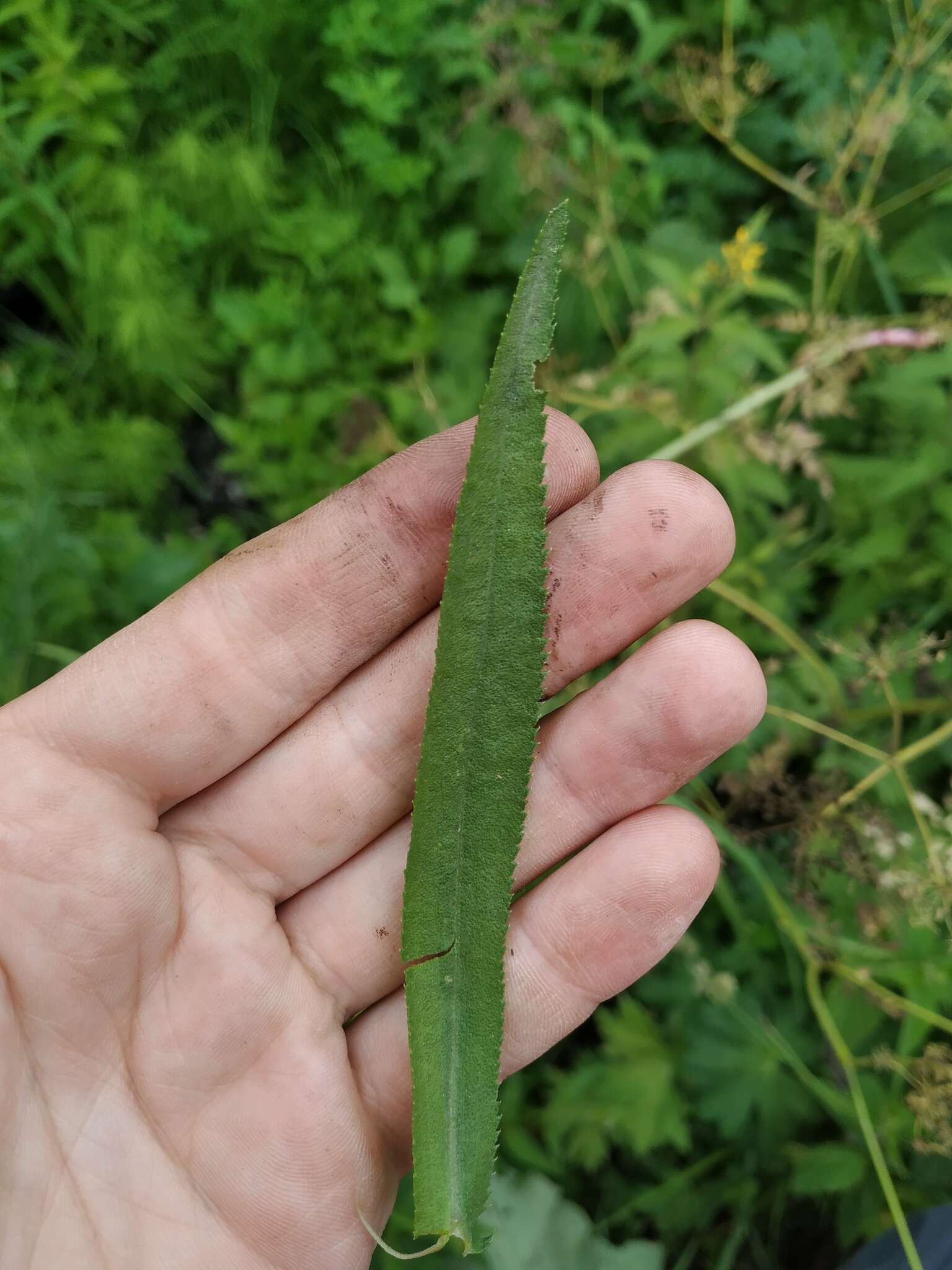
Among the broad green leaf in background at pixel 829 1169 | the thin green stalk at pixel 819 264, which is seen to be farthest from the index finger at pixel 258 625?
the broad green leaf in background at pixel 829 1169

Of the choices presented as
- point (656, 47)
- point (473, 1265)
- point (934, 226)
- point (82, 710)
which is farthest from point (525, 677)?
point (656, 47)

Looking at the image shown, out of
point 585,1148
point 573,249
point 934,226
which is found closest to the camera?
point 585,1148

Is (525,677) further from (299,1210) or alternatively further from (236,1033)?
(299,1210)

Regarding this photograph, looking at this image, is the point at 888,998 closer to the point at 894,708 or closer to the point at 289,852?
the point at 894,708

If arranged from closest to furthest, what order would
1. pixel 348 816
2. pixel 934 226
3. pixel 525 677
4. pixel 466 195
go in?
pixel 525 677, pixel 348 816, pixel 934 226, pixel 466 195

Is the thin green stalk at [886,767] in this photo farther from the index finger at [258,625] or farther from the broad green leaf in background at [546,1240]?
the broad green leaf in background at [546,1240]

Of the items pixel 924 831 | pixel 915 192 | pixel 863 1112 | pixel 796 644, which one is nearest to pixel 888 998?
pixel 863 1112

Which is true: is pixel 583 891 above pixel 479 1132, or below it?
above
